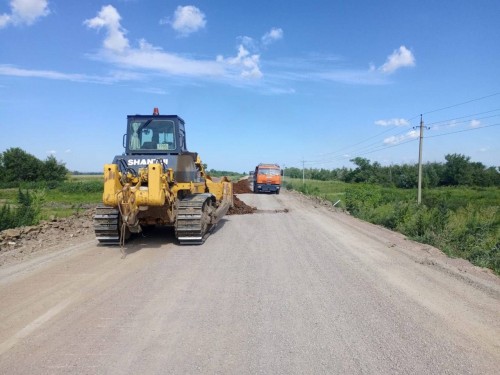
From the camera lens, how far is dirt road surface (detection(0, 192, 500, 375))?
399cm

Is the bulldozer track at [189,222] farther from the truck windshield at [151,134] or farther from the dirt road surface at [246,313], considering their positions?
the truck windshield at [151,134]

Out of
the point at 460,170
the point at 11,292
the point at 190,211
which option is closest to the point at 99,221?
the point at 190,211

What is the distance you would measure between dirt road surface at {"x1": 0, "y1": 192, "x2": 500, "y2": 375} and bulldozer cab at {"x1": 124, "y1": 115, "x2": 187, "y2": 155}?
9.47 ft

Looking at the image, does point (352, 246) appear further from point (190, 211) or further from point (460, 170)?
point (460, 170)

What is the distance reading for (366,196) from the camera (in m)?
25.8

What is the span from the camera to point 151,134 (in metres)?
10.9

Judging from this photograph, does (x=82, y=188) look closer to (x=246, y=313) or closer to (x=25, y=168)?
(x=25, y=168)

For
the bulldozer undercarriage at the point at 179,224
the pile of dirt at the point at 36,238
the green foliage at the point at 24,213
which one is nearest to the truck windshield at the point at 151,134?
the bulldozer undercarriage at the point at 179,224

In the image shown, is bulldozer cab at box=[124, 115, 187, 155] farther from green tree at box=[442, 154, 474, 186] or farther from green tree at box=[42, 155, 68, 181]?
green tree at box=[442, 154, 474, 186]

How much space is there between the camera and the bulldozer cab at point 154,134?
10.7m

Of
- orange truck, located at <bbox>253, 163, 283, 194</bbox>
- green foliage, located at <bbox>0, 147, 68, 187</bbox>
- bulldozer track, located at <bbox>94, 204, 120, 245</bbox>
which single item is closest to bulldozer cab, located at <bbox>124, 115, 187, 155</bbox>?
bulldozer track, located at <bbox>94, 204, 120, 245</bbox>

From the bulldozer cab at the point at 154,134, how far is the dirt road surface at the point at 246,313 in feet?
9.47

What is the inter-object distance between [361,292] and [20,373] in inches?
186

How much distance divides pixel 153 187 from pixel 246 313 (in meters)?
4.41
